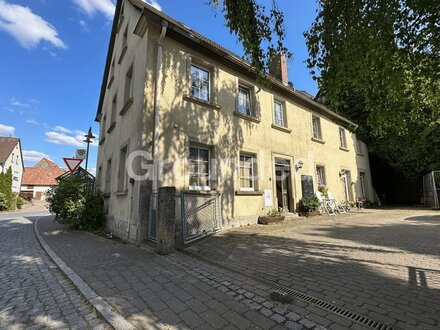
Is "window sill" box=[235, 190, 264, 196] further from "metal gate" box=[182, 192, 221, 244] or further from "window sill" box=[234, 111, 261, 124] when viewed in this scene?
"window sill" box=[234, 111, 261, 124]

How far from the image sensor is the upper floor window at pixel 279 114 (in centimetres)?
1211

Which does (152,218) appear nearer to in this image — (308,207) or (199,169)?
(199,169)

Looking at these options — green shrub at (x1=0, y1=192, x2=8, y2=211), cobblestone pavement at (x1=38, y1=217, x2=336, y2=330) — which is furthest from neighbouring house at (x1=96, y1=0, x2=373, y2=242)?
green shrub at (x1=0, y1=192, x2=8, y2=211)

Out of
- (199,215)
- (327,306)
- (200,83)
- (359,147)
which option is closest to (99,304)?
(327,306)

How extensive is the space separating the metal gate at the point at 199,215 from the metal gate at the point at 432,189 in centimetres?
1450

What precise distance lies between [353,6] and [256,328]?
5.26 meters

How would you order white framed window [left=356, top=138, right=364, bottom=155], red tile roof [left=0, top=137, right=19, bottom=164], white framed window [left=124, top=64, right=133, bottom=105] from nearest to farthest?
white framed window [left=124, top=64, right=133, bottom=105]
white framed window [left=356, top=138, right=364, bottom=155]
red tile roof [left=0, top=137, right=19, bottom=164]

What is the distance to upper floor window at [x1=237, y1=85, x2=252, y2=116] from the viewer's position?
10.6 meters

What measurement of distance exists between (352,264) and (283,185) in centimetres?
741

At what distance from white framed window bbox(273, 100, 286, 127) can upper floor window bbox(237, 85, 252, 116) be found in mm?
1638

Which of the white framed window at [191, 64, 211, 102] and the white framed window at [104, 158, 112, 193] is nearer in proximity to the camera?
the white framed window at [191, 64, 211, 102]

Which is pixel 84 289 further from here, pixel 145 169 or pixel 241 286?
pixel 145 169

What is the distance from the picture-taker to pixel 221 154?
9.01 meters

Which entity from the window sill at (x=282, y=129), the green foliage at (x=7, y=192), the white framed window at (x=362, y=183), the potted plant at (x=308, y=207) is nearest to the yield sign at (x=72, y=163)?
the window sill at (x=282, y=129)
